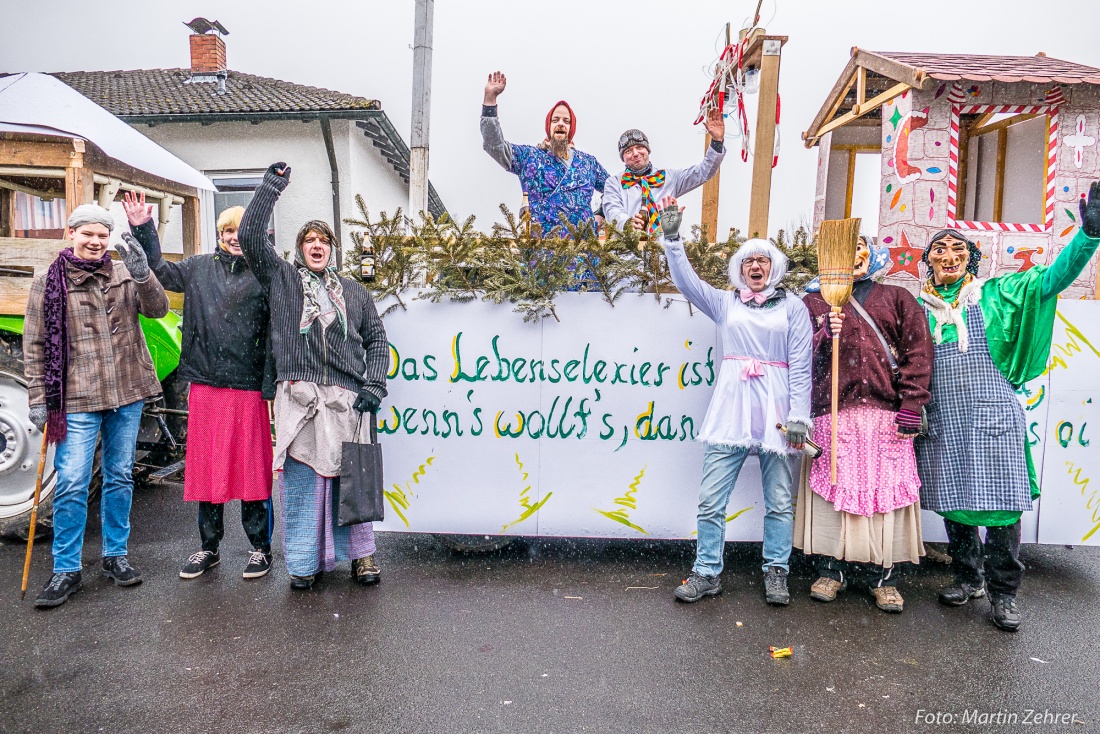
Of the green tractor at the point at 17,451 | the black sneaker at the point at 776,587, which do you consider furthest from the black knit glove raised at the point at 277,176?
the black sneaker at the point at 776,587

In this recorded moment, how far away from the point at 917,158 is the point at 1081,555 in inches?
143

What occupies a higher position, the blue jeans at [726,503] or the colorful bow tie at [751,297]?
the colorful bow tie at [751,297]

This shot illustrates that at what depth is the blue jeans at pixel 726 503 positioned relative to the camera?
372 centimetres

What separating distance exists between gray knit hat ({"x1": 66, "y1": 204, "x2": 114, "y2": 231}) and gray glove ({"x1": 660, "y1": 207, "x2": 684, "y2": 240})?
2778mm

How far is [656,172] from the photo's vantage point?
493 cm

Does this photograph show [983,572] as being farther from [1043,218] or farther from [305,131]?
[305,131]

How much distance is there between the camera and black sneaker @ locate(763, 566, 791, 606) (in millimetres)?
3655

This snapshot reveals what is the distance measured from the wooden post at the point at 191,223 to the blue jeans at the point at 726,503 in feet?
16.9

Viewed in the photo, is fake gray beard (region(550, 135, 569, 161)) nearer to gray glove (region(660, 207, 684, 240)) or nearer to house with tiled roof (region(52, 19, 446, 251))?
gray glove (region(660, 207, 684, 240))

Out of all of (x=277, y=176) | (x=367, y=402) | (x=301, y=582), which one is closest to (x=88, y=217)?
(x=277, y=176)

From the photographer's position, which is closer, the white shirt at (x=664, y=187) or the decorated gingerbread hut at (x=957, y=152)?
the white shirt at (x=664, y=187)

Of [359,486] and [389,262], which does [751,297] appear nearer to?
[389,262]

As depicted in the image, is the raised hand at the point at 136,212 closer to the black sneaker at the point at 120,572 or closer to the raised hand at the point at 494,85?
the black sneaker at the point at 120,572

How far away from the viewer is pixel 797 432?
11.4 ft
